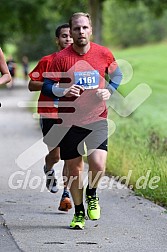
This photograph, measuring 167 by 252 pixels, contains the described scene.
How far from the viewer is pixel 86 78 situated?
7531 mm

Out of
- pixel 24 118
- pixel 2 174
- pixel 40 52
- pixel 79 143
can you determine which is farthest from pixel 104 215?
pixel 40 52

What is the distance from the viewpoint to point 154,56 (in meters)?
64.4

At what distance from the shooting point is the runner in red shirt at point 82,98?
7523 mm

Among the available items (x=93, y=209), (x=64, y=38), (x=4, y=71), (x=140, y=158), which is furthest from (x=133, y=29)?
(x=93, y=209)

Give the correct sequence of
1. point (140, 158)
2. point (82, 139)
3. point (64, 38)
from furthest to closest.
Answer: point (140, 158), point (64, 38), point (82, 139)

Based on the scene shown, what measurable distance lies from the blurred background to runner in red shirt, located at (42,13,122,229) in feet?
6.58

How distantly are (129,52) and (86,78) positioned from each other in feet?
211

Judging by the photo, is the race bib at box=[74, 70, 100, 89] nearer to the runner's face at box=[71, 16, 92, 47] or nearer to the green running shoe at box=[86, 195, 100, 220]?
the runner's face at box=[71, 16, 92, 47]

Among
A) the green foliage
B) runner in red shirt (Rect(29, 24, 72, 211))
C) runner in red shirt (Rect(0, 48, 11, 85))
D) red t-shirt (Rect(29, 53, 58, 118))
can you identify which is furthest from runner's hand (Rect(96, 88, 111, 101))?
the green foliage

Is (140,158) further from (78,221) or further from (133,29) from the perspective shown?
(133,29)

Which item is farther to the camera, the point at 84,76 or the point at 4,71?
the point at 4,71

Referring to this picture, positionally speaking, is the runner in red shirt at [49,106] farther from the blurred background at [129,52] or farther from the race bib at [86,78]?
the blurred background at [129,52]

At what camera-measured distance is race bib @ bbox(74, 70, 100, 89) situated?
752 cm

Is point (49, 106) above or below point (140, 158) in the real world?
above
